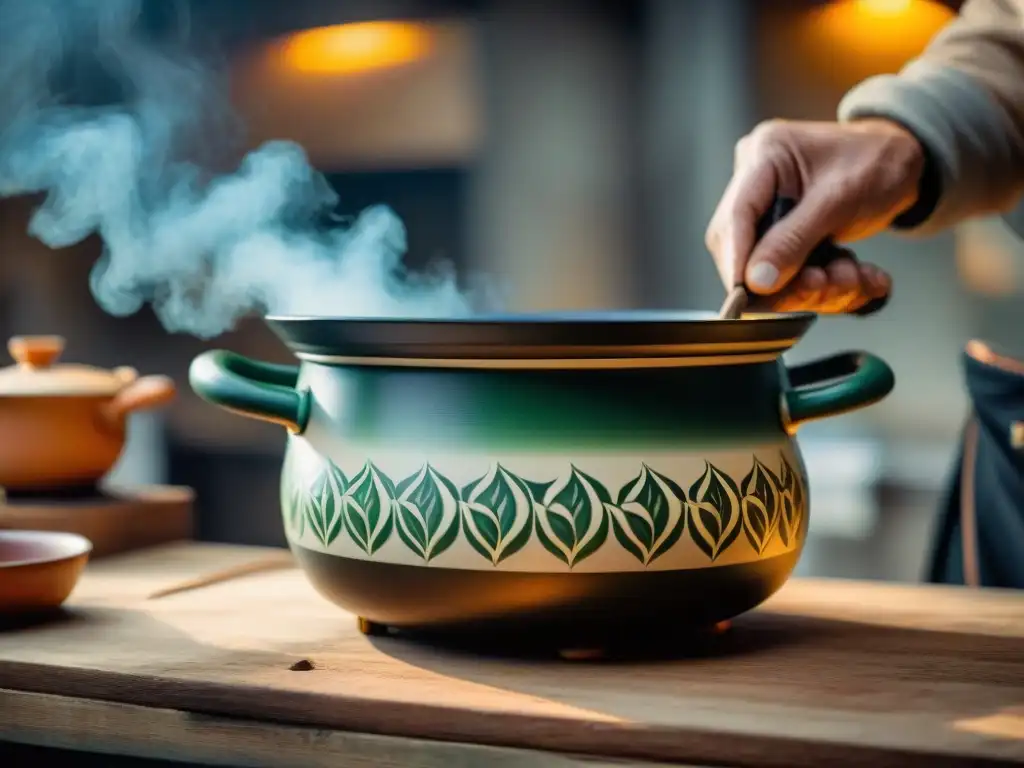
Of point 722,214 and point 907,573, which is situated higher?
point 722,214

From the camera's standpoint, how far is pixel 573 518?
739 millimetres

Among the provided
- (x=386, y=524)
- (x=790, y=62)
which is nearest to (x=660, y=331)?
(x=386, y=524)

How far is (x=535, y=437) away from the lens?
75 centimetres

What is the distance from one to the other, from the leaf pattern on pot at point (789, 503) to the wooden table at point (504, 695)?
8 centimetres

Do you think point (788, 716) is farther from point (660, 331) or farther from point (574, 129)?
point (574, 129)

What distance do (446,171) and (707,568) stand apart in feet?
6.76

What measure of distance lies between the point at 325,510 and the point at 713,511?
0.25 metres

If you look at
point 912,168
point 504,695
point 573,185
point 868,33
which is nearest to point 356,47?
point 573,185

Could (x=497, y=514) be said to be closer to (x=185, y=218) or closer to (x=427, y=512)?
(x=427, y=512)

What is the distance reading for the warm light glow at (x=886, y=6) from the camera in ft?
7.79

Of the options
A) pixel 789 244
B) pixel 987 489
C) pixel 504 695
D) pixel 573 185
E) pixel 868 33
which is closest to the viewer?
pixel 504 695

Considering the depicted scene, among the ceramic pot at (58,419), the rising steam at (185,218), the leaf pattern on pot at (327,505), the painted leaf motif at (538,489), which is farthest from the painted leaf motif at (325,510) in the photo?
the ceramic pot at (58,419)

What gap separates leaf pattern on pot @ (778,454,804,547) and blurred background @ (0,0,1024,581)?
1554 millimetres

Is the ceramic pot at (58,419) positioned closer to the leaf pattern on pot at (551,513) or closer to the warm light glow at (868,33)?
the leaf pattern on pot at (551,513)
